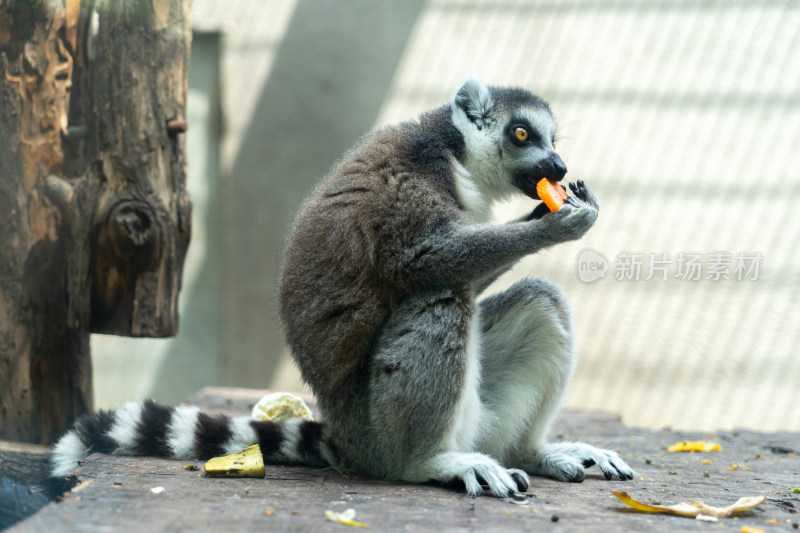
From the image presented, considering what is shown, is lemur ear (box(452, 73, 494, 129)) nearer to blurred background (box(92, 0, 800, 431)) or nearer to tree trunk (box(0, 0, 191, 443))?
tree trunk (box(0, 0, 191, 443))

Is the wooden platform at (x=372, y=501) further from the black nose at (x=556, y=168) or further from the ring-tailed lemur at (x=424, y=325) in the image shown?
the black nose at (x=556, y=168)

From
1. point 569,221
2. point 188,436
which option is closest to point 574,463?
point 569,221

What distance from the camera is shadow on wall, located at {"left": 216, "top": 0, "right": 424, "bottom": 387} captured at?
7.33m

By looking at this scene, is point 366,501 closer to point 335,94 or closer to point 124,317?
point 124,317

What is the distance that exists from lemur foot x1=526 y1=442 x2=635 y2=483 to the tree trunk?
222 centimetres

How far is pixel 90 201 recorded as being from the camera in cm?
414

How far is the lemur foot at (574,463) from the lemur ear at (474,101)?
164cm

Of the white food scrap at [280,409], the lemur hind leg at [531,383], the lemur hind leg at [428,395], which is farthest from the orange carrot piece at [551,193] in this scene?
the white food scrap at [280,409]

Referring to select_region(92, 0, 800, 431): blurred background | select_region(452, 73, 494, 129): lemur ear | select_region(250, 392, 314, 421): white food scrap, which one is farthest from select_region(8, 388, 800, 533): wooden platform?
select_region(92, 0, 800, 431): blurred background

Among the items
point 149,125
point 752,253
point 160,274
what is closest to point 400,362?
point 160,274

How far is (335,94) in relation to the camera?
24.2 ft

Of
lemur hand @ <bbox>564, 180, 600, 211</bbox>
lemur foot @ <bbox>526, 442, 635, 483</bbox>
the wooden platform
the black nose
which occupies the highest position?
the black nose

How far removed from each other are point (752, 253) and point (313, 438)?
478 cm

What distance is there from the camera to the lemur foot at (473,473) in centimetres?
293
